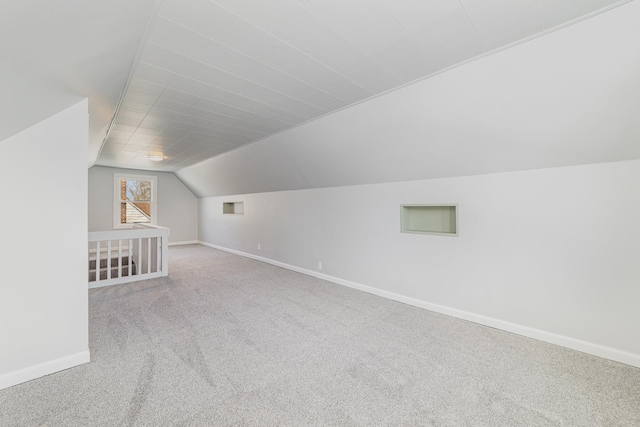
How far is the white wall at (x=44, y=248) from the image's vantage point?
5.99ft

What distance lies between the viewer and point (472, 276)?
2846 millimetres

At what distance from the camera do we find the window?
716cm

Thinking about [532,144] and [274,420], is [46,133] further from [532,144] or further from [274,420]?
[532,144]

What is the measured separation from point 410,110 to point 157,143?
423cm

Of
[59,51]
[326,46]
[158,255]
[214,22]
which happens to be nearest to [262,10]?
[214,22]

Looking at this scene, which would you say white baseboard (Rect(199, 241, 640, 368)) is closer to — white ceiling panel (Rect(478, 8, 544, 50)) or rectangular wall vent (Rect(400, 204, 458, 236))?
rectangular wall vent (Rect(400, 204, 458, 236))

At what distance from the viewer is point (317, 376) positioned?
6.24 ft

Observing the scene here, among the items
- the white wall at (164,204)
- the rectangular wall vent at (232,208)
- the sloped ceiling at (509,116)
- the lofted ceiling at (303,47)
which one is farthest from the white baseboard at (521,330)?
the white wall at (164,204)

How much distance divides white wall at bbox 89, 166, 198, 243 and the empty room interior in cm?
463

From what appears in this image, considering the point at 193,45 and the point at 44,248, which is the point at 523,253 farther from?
the point at 44,248

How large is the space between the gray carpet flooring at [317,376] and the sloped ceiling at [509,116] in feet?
5.76

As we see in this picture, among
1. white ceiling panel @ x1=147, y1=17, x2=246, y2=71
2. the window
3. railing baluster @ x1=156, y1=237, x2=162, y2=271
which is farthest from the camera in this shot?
the window

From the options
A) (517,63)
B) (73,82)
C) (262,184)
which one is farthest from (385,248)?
(73,82)

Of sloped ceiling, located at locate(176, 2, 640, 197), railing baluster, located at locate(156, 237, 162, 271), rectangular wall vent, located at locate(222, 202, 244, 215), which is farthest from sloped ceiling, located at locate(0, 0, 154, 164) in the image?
rectangular wall vent, located at locate(222, 202, 244, 215)
